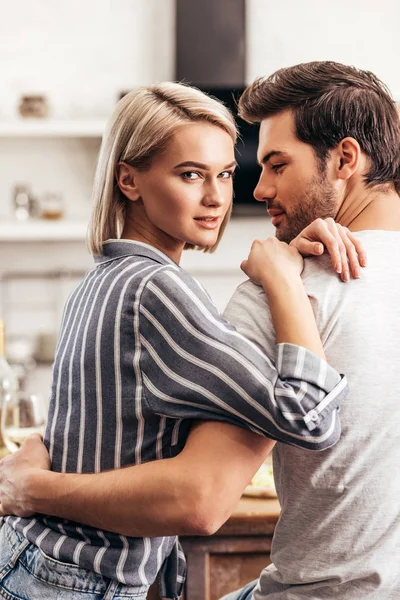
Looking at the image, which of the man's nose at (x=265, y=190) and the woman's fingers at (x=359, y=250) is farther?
the man's nose at (x=265, y=190)

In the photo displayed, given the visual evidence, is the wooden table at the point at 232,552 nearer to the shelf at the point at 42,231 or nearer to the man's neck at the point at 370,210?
the man's neck at the point at 370,210

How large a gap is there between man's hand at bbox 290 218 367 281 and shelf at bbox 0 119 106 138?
9.59 ft

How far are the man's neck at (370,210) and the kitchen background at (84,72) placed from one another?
302cm

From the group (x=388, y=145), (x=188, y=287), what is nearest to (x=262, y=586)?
(x=188, y=287)

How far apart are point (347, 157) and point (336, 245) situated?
23cm

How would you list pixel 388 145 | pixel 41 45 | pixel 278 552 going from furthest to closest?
pixel 41 45
pixel 388 145
pixel 278 552

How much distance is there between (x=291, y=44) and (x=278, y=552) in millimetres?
3583

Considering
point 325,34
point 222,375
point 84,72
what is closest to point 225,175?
point 222,375

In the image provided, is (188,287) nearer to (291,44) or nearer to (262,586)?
(262,586)

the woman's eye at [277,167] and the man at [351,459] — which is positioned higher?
the woman's eye at [277,167]

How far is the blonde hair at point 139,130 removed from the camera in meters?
1.22

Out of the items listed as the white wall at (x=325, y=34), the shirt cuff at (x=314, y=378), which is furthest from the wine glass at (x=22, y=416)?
the white wall at (x=325, y=34)

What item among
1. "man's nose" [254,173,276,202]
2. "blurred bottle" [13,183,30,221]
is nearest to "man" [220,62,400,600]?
"man's nose" [254,173,276,202]

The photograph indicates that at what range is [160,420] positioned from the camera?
3.45 feet
